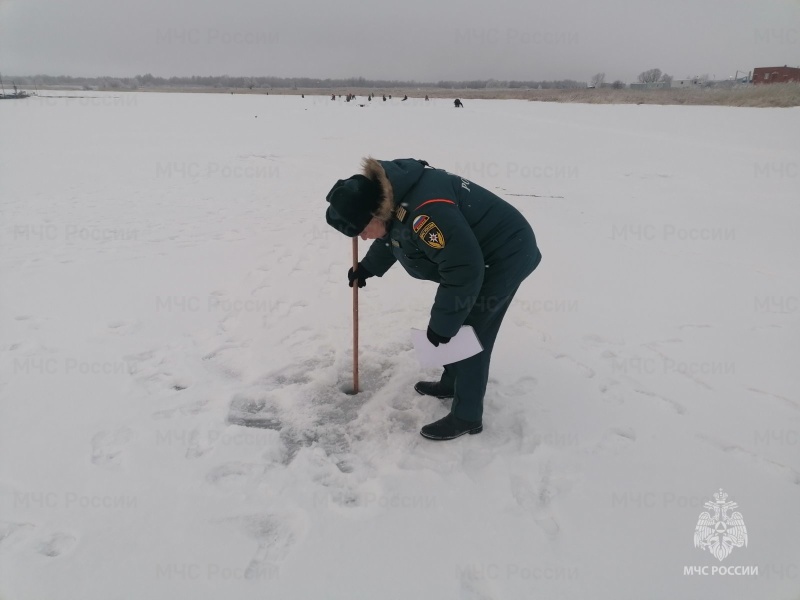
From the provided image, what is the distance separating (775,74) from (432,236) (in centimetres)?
5777

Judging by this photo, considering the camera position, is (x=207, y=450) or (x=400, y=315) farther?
(x=400, y=315)

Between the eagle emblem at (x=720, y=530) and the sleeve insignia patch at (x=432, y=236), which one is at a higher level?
the sleeve insignia patch at (x=432, y=236)

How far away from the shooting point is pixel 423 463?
257cm

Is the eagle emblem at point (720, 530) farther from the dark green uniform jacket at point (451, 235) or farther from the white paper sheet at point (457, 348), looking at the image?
the dark green uniform jacket at point (451, 235)

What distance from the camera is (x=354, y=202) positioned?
7.36 ft

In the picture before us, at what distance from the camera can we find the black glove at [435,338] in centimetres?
241

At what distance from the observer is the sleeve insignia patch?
2.20m

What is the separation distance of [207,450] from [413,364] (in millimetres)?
1496

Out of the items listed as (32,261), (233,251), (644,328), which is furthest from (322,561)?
(32,261)

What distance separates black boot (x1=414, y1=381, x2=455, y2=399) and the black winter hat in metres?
1.30

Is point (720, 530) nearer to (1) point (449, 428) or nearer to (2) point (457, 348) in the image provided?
(1) point (449, 428)

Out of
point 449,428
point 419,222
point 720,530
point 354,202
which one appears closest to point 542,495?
point 449,428

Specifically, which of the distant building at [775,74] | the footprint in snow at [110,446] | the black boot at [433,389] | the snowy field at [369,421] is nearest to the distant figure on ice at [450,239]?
the black boot at [433,389]

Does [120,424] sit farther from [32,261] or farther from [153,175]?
[153,175]
